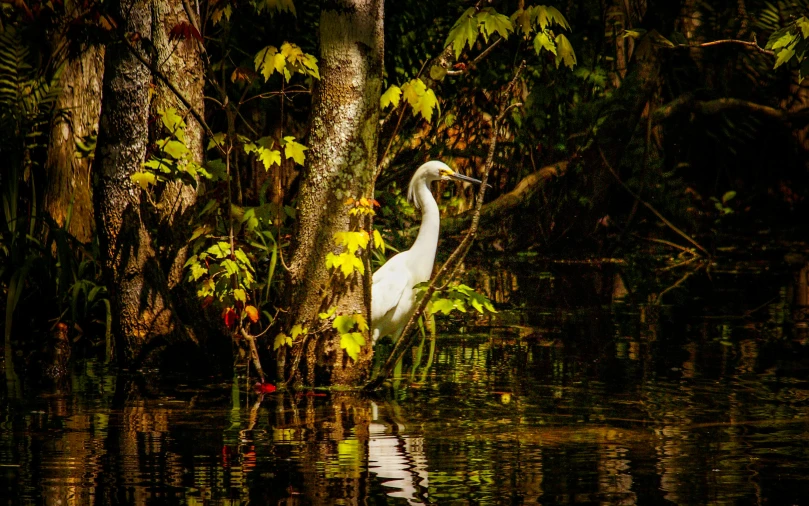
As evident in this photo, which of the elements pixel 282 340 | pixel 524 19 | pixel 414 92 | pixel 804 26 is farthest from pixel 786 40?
pixel 282 340

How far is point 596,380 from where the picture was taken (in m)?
6.09

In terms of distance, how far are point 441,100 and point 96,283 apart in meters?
6.32

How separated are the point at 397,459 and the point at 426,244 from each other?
8.97ft

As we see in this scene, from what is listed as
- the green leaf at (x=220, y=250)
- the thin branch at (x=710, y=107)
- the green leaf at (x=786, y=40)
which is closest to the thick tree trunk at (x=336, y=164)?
the green leaf at (x=220, y=250)

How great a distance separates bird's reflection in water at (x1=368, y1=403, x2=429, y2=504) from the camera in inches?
148

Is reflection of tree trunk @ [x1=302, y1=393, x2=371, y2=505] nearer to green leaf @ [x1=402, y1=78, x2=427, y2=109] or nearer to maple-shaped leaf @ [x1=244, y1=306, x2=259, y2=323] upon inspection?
maple-shaped leaf @ [x1=244, y1=306, x2=259, y2=323]

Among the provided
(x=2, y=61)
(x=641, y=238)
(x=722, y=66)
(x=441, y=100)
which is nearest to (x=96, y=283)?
(x=2, y=61)

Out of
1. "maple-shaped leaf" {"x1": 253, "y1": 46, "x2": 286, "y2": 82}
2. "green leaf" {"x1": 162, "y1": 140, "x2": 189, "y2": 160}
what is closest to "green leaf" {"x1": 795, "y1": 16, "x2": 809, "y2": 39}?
"maple-shaped leaf" {"x1": 253, "y1": 46, "x2": 286, "y2": 82}

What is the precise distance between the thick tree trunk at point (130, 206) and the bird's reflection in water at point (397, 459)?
1917 millimetres

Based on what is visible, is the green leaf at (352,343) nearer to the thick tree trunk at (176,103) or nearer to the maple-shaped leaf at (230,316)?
the maple-shaped leaf at (230,316)

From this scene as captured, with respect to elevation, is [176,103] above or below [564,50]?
below

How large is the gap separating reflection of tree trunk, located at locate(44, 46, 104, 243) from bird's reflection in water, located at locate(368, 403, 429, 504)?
12.0 feet

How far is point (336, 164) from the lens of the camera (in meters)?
5.63

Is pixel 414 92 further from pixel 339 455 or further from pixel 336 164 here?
pixel 339 455
